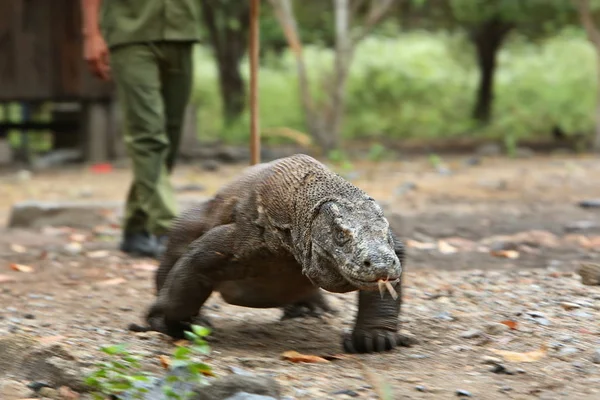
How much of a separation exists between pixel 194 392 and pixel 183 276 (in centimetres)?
101

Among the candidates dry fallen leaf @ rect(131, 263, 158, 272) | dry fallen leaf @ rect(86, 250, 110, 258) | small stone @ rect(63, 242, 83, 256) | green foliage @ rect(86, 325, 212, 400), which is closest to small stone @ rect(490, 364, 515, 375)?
green foliage @ rect(86, 325, 212, 400)

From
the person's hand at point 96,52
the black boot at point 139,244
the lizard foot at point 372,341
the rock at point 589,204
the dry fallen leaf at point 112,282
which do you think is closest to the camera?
the lizard foot at point 372,341

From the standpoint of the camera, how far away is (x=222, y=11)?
53.0 feet

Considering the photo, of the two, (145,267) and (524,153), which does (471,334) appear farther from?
(524,153)

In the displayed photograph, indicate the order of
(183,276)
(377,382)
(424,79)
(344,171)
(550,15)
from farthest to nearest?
(424,79), (550,15), (344,171), (183,276), (377,382)

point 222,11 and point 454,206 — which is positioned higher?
point 222,11

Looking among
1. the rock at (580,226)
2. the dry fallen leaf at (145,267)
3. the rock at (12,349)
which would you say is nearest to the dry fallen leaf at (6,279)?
the dry fallen leaf at (145,267)

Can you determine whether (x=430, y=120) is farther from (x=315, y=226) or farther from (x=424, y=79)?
(x=315, y=226)

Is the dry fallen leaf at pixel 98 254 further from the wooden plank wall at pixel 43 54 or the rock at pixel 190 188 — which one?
the wooden plank wall at pixel 43 54

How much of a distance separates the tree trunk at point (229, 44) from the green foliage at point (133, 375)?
12.6 m

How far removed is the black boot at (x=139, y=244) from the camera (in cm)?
654

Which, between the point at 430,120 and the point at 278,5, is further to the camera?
the point at 430,120

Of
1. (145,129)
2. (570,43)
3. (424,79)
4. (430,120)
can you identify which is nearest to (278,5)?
(145,129)

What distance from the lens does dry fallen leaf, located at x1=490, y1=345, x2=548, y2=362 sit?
3598mm
